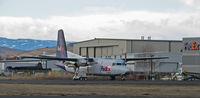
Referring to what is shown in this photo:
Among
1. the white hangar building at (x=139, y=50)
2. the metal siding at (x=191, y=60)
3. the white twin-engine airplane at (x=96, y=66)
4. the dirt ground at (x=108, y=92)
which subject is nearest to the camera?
the dirt ground at (x=108, y=92)

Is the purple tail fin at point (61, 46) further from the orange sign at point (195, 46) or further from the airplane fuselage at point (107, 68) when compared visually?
the orange sign at point (195, 46)

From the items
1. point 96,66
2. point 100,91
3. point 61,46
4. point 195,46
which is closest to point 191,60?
point 195,46

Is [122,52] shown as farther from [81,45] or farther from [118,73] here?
[118,73]

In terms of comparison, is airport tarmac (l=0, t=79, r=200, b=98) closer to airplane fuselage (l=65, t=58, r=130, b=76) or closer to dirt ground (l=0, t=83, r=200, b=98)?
dirt ground (l=0, t=83, r=200, b=98)

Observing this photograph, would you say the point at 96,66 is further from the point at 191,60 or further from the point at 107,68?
the point at 191,60

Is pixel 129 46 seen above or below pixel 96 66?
above

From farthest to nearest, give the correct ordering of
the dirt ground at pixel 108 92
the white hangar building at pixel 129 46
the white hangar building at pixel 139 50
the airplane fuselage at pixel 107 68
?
the white hangar building at pixel 129 46 → the white hangar building at pixel 139 50 → the airplane fuselage at pixel 107 68 → the dirt ground at pixel 108 92

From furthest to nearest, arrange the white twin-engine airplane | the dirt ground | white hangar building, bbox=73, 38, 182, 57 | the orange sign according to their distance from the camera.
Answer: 1. white hangar building, bbox=73, 38, 182, 57
2. the orange sign
3. the white twin-engine airplane
4. the dirt ground

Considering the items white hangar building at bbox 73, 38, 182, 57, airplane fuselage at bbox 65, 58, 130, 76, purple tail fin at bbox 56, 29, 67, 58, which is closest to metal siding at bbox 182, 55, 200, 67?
airplane fuselage at bbox 65, 58, 130, 76

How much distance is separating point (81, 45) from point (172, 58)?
3347 centimetres

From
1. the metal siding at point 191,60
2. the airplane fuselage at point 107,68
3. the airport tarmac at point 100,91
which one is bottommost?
the airport tarmac at point 100,91

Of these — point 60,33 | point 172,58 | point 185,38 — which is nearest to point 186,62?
point 185,38

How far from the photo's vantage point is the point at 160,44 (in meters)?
88.1

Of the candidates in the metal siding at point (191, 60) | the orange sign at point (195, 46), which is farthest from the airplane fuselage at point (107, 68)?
the orange sign at point (195, 46)
